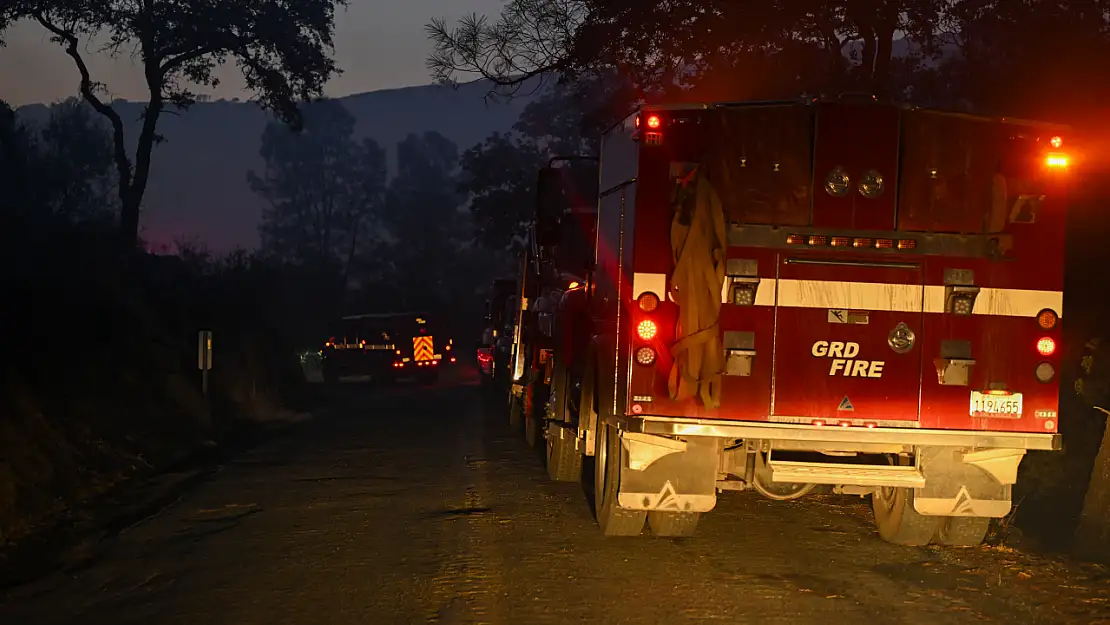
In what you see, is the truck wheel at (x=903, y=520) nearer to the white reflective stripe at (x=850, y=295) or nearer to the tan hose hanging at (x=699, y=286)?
the white reflective stripe at (x=850, y=295)

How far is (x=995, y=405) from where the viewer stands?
8.88 metres

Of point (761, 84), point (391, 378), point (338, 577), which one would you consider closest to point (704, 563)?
point (338, 577)

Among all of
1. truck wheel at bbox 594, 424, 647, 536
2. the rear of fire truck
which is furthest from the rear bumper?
the rear of fire truck

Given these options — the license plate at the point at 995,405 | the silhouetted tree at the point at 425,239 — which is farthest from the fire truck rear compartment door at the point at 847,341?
the silhouetted tree at the point at 425,239

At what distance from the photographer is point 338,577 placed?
8859 mm

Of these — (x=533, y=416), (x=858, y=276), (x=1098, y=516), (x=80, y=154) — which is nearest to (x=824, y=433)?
(x=858, y=276)

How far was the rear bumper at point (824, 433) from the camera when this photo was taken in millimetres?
8773

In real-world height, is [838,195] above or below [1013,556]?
above

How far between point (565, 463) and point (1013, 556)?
5.17m

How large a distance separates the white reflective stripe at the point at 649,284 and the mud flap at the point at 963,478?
7.58 ft

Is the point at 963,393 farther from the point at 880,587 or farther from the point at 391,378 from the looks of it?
the point at 391,378

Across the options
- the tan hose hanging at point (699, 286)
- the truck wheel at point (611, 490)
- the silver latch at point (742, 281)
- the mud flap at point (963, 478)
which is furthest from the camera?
the truck wheel at point (611, 490)

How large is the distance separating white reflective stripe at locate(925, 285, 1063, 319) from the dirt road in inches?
75.5

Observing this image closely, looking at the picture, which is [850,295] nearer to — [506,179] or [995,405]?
[995,405]
